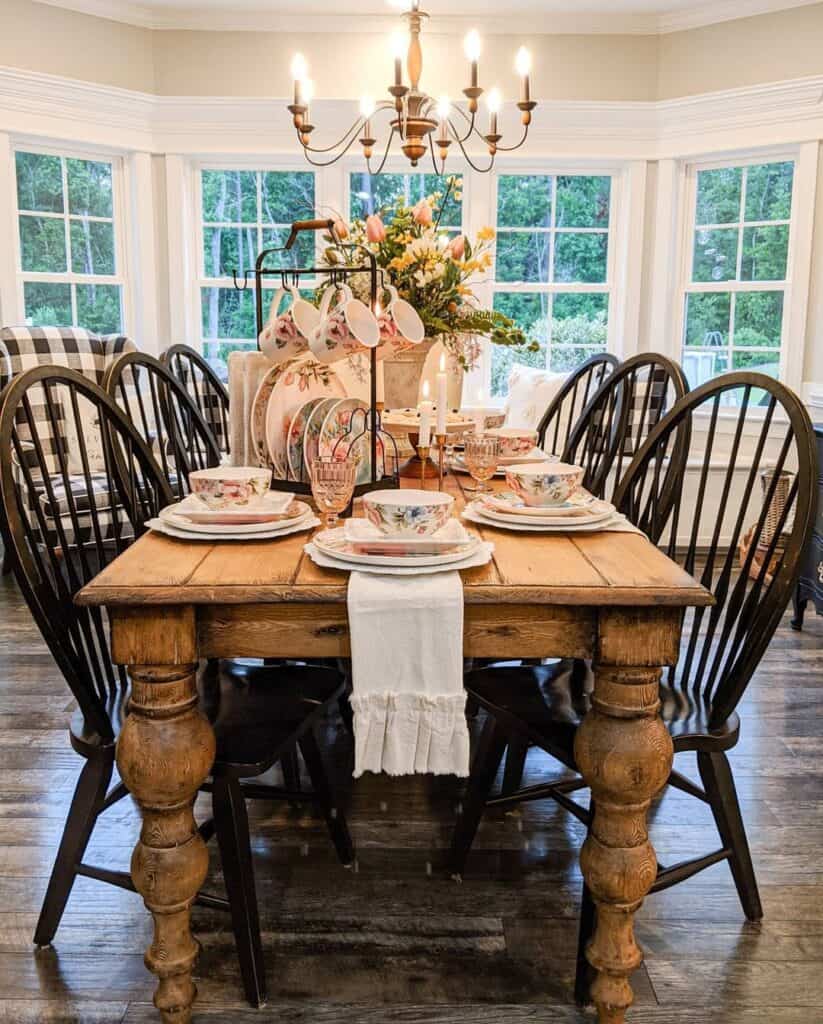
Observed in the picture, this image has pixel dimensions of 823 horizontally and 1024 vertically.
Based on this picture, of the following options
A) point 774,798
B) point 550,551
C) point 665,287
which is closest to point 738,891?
point 774,798

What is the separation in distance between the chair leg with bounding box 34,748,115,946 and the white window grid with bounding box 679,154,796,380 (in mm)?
4120

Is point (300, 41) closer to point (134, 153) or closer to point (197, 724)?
point (134, 153)

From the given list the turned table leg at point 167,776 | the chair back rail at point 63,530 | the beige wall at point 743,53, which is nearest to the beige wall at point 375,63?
the beige wall at point 743,53

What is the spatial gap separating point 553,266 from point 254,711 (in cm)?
408

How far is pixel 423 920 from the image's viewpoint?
72.2 inches

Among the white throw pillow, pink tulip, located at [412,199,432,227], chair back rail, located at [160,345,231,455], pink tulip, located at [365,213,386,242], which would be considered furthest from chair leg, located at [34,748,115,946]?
the white throw pillow

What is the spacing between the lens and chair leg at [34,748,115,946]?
1.67 metres

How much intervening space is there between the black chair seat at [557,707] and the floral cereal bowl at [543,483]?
0.36 meters

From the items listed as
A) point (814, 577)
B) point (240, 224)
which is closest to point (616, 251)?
point (240, 224)

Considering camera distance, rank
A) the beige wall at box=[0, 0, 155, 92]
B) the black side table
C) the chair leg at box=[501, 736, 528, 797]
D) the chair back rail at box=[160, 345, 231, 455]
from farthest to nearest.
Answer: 1. the beige wall at box=[0, 0, 155, 92]
2. the black side table
3. the chair back rail at box=[160, 345, 231, 455]
4. the chair leg at box=[501, 736, 528, 797]

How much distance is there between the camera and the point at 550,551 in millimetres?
1546

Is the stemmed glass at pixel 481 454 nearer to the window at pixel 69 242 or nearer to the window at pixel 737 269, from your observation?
the window at pixel 737 269

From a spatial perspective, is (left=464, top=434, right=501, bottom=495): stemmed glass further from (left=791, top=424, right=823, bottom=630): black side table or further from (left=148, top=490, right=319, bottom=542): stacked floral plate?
(left=791, top=424, right=823, bottom=630): black side table

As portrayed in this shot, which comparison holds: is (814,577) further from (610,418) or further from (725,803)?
(725,803)
